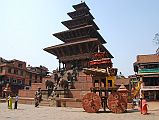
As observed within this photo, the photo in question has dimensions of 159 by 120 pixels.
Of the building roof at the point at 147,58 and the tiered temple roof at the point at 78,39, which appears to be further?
the building roof at the point at 147,58

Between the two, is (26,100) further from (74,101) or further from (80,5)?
(80,5)

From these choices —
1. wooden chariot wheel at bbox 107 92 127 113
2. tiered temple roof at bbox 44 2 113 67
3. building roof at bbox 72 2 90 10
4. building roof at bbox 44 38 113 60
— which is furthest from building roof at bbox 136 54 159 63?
wooden chariot wheel at bbox 107 92 127 113

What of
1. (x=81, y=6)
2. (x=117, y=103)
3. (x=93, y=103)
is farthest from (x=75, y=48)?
(x=117, y=103)

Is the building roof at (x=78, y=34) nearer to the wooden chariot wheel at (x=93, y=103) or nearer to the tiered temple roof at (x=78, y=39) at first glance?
the tiered temple roof at (x=78, y=39)

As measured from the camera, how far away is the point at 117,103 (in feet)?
57.7

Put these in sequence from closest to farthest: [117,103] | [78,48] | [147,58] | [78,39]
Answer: [117,103]
[78,48]
[78,39]
[147,58]

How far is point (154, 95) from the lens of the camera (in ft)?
145

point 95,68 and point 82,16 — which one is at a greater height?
point 82,16

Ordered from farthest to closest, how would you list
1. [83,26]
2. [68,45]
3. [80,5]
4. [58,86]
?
[80,5] < [83,26] < [68,45] < [58,86]

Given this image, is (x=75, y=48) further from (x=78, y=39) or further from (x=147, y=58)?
(x=147, y=58)

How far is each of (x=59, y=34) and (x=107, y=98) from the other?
76.7 ft

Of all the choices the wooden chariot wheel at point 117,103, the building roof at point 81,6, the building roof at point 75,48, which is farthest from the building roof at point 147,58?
the wooden chariot wheel at point 117,103

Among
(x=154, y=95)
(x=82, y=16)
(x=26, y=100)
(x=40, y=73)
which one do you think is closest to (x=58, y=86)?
(x=26, y=100)

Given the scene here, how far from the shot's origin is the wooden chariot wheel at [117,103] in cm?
1756
